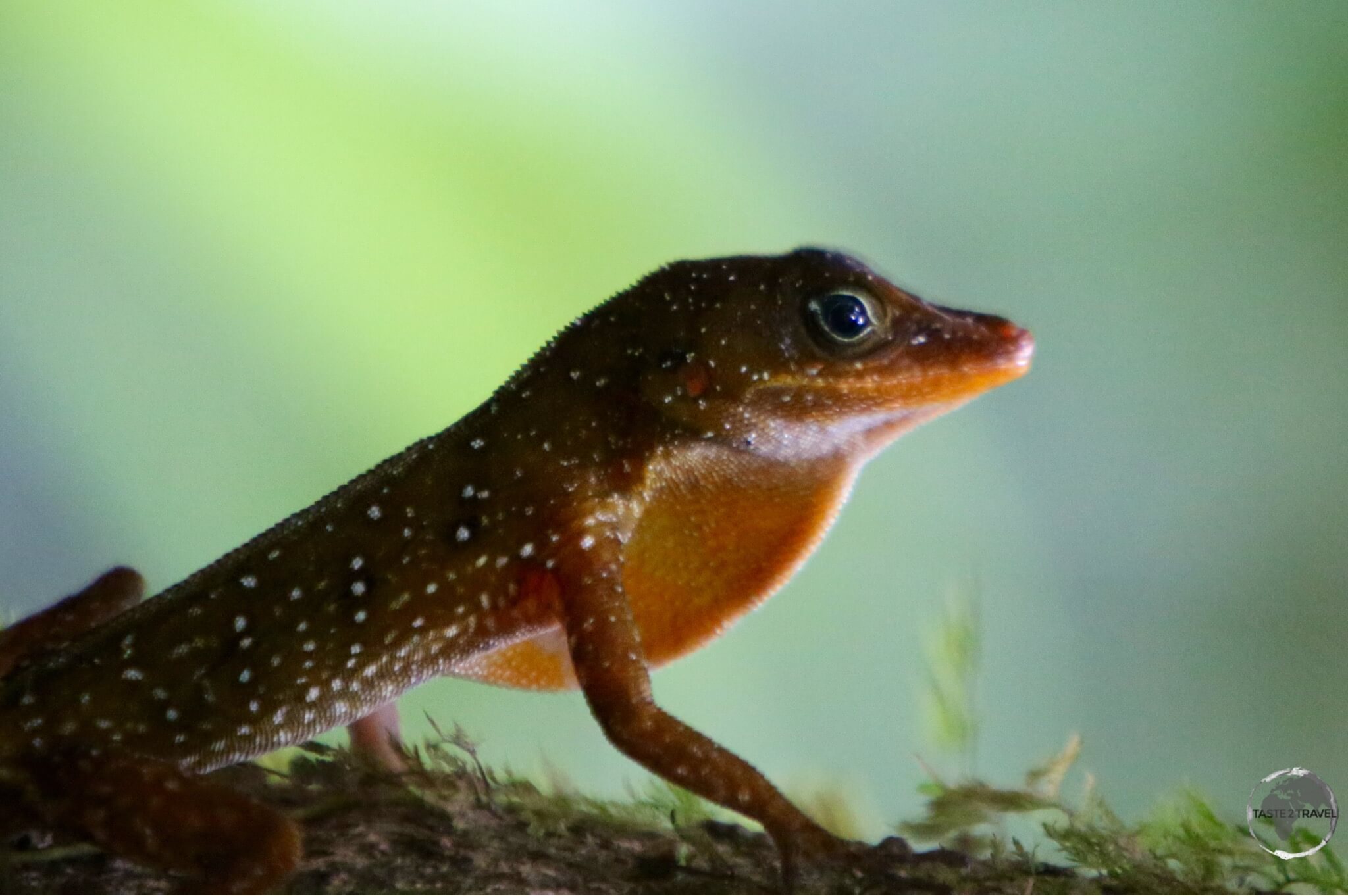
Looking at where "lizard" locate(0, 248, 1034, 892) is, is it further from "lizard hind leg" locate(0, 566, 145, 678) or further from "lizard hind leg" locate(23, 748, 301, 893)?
"lizard hind leg" locate(0, 566, 145, 678)

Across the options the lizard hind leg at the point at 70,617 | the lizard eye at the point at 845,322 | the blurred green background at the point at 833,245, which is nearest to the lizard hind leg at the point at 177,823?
the lizard hind leg at the point at 70,617

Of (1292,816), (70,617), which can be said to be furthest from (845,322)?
(70,617)

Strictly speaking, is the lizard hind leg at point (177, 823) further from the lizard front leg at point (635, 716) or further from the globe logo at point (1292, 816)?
the globe logo at point (1292, 816)

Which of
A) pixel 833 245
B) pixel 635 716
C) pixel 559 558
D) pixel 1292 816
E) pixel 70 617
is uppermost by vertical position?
pixel 833 245

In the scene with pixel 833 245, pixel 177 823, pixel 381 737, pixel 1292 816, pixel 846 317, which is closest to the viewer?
pixel 177 823

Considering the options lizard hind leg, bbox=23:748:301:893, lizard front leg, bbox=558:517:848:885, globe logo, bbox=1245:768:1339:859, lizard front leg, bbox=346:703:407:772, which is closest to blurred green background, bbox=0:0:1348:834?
lizard front leg, bbox=346:703:407:772

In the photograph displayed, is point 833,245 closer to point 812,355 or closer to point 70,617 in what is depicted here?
point 812,355
